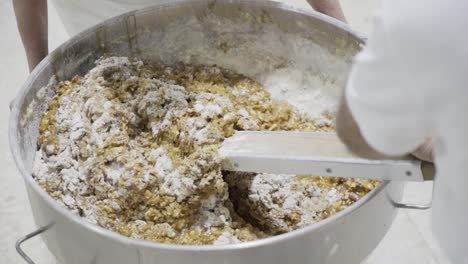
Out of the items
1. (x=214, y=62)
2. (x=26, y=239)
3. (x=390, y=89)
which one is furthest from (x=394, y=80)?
(x=214, y=62)

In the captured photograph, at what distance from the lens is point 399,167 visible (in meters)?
0.71

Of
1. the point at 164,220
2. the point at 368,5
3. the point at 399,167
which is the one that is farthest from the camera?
the point at 368,5

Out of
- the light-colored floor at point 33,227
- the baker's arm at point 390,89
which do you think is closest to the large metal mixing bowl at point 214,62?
the baker's arm at point 390,89

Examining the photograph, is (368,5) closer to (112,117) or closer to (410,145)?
(112,117)

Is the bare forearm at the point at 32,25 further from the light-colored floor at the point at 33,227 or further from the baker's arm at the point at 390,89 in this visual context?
the baker's arm at the point at 390,89

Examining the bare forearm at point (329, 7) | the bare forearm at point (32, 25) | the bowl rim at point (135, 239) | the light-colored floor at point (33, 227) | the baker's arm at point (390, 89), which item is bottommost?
the light-colored floor at point (33, 227)

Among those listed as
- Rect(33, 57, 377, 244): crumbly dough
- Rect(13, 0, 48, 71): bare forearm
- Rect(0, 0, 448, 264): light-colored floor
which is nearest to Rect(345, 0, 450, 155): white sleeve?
Rect(33, 57, 377, 244): crumbly dough

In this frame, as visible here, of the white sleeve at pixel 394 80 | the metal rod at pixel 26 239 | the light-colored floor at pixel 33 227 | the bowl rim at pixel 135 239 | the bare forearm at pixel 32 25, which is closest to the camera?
the white sleeve at pixel 394 80

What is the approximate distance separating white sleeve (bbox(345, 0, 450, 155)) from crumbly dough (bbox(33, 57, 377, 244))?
392mm

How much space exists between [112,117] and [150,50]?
0.75 feet

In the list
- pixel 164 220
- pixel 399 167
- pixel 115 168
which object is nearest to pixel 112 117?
Answer: pixel 115 168

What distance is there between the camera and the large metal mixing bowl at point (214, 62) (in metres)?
0.69

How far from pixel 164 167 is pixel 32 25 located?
418mm

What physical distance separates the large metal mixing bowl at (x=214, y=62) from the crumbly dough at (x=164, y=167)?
0.18 ft
